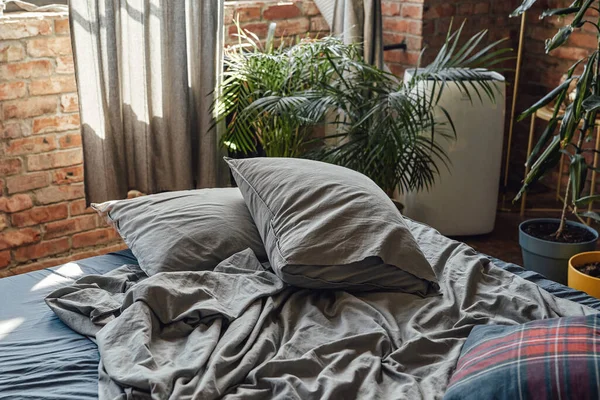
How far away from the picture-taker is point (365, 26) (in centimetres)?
332

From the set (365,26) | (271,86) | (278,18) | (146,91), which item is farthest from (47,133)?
(365,26)

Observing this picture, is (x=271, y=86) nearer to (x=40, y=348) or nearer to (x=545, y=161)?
(x=545, y=161)

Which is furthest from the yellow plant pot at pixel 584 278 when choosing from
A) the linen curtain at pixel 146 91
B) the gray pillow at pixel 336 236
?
the linen curtain at pixel 146 91

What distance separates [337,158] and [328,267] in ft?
3.63

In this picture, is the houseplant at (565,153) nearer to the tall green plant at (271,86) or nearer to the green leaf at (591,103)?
the green leaf at (591,103)

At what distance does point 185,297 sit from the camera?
1.72 meters

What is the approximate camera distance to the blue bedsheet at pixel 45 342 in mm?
1515

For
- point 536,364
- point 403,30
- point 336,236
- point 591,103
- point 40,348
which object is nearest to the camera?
point 536,364

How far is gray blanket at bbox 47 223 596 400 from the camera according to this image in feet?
4.79

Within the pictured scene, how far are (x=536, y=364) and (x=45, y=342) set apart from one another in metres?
1.05

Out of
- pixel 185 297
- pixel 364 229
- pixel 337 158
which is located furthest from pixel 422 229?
pixel 185 297

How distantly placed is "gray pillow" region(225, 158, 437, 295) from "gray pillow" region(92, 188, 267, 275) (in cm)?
9

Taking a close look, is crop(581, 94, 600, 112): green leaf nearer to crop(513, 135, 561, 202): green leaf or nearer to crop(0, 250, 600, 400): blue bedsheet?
crop(513, 135, 561, 202): green leaf

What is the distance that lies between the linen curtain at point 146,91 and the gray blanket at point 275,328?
105 cm
